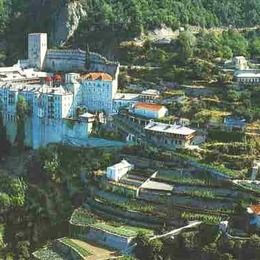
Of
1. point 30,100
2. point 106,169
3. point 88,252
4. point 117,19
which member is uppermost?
point 117,19

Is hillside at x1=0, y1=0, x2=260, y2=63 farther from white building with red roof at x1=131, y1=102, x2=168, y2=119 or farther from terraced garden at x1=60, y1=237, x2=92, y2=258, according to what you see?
terraced garden at x1=60, y1=237, x2=92, y2=258

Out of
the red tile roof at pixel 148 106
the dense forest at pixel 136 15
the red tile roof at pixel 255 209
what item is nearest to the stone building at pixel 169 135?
the red tile roof at pixel 148 106

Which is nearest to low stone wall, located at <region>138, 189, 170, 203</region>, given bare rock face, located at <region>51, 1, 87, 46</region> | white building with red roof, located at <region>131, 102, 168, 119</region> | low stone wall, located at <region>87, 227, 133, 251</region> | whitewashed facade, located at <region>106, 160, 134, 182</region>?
whitewashed facade, located at <region>106, 160, 134, 182</region>

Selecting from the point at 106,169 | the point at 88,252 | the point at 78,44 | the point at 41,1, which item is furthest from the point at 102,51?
the point at 88,252

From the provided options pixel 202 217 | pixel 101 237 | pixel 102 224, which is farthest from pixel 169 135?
pixel 101 237

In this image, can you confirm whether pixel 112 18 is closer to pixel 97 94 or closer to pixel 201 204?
pixel 97 94

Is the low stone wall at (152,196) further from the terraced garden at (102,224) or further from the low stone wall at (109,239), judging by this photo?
the low stone wall at (109,239)

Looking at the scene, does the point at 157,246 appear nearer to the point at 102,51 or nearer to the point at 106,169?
the point at 106,169

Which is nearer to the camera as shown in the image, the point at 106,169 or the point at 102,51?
the point at 106,169
